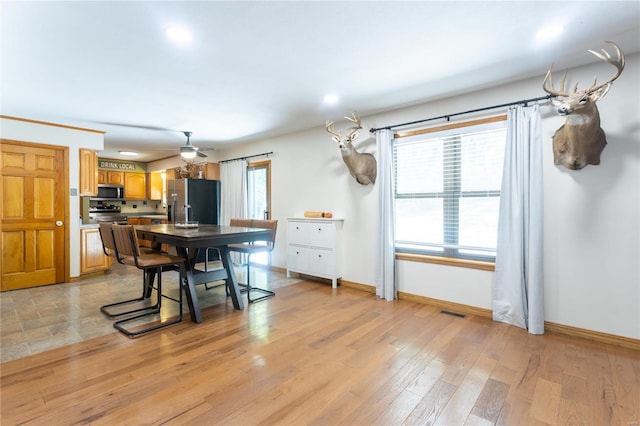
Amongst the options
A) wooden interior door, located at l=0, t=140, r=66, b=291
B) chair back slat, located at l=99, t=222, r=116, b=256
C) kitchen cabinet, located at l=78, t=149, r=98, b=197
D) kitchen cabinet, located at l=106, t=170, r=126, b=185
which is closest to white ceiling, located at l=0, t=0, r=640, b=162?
wooden interior door, located at l=0, t=140, r=66, b=291

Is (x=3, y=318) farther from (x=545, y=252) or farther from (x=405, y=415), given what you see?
(x=545, y=252)

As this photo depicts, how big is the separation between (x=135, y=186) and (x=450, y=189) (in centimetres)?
818

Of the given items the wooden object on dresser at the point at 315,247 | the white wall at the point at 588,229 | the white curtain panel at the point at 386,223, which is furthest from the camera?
the wooden object on dresser at the point at 315,247

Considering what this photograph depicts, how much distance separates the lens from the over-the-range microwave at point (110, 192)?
7594mm

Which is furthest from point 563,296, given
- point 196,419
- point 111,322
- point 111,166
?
point 111,166

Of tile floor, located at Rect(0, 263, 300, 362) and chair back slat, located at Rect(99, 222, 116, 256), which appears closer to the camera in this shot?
tile floor, located at Rect(0, 263, 300, 362)

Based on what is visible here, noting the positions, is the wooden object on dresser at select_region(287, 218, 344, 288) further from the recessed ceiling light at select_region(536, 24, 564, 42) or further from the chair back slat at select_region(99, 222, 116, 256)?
the recessed ceiling light at select_region(536, 24, 564, 42)

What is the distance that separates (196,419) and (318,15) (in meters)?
2.61

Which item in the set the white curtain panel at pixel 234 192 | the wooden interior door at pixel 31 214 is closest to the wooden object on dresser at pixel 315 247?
the white curtain panel at pixel 234 192

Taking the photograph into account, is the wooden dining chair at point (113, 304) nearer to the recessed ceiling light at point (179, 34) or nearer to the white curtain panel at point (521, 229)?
the recessed ceiling light at point (179, 34)

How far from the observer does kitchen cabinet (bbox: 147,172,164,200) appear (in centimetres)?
825

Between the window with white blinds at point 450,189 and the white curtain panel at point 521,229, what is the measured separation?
7.2 inches

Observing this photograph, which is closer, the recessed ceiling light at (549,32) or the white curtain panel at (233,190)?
the recessed ceiling light at (549,32)

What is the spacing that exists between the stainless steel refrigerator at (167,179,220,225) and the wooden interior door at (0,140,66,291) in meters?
1.84
